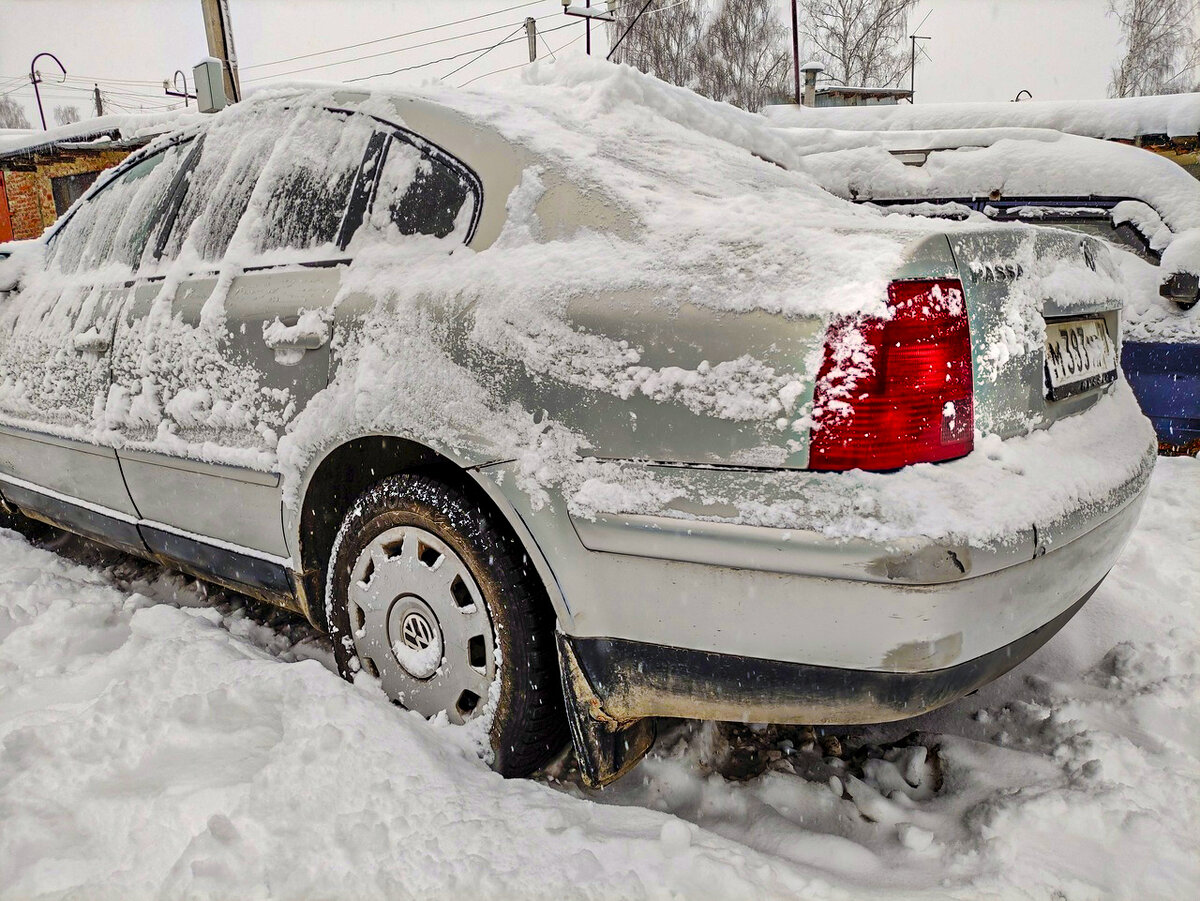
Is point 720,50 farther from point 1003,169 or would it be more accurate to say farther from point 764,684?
point 764,684

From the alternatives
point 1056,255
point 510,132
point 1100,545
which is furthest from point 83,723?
point 1056,255

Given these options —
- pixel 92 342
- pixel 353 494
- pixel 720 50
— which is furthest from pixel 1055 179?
pixel 720 50

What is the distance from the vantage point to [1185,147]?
26.3 feet

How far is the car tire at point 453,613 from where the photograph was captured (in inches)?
68.1

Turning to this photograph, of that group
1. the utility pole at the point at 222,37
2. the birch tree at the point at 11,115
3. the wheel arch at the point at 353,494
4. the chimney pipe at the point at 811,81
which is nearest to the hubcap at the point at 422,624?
the wheel arch at the point at 353,494

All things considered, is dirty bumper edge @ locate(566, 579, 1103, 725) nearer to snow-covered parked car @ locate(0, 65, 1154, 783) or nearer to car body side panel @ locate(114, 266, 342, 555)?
snow-covered parked car @ locate(0, 65, 1154, 783)

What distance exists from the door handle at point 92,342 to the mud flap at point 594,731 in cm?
204

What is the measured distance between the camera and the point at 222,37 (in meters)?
9.84

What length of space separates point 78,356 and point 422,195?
170 cm

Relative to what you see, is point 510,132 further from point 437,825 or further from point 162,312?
point 437,825

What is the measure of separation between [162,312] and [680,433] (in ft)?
6.16

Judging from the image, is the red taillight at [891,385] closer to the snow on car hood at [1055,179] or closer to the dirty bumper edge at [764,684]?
the dirty bumper edge at [764,684]

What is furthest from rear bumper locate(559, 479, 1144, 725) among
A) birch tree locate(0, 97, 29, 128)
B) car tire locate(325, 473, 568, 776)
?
birch tree locate(0, 97, 29, 128)

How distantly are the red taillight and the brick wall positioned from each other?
1842cm
